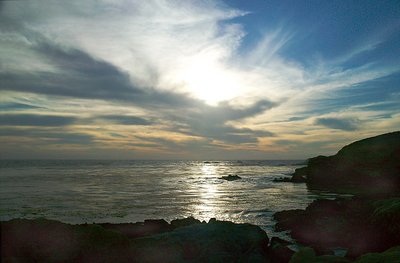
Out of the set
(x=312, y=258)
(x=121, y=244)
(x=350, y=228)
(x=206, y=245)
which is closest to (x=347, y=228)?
(x=350, y=228)

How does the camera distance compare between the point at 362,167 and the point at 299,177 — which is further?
the point at 299,177

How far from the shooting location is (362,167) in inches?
2041

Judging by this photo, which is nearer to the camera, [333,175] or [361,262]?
[361,262]

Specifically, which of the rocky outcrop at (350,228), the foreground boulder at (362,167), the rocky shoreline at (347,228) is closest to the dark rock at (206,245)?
the rocky shoreline at (347,228)

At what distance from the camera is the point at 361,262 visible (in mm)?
8656

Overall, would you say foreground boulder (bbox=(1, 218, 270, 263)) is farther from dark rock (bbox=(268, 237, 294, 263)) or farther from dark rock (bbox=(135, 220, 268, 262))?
dark rock (bbox=(268, 237, 294, 263))

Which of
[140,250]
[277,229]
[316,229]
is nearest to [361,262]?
[140,250]

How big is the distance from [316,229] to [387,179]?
3674cm

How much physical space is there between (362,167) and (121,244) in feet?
169

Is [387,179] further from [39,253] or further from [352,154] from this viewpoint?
[39,253]

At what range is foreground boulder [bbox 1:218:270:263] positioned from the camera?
933cm

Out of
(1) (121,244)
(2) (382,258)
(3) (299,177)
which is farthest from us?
(3) (299,177)

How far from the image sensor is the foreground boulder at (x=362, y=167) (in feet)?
155

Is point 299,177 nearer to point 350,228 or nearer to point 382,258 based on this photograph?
point 350,228
